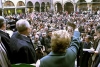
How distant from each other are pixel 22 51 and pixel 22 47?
0.21 feet

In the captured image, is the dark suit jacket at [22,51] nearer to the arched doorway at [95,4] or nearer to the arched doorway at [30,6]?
the arched doorway at [95,4]

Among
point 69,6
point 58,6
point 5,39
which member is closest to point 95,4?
point 69,6

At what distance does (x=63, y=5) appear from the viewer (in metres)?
44.4

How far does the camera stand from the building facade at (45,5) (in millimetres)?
40875

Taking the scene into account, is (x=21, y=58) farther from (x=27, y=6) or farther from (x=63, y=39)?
(x=27, y=6)

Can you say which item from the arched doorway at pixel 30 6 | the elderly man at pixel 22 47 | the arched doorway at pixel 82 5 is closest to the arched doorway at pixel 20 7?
the arched doorway at pixel 30 6

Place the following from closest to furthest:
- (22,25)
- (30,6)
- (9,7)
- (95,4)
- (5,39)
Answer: (22,25)
(5,39)
(95,4)
(9,7)
(30,6)

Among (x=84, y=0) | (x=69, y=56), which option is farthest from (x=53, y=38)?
(x=84, y=0)

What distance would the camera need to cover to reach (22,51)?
132 inches

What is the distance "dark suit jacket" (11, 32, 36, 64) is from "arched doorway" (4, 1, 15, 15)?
126 feet

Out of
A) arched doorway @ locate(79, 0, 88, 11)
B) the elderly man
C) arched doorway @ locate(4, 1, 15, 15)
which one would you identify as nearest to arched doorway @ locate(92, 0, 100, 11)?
arched doorway @ locate(79, 0, 88, 11)

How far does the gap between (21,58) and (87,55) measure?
4.99 ft

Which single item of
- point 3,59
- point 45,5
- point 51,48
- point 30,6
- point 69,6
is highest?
point 45,5

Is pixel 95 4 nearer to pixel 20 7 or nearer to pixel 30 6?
pixel 30 6
